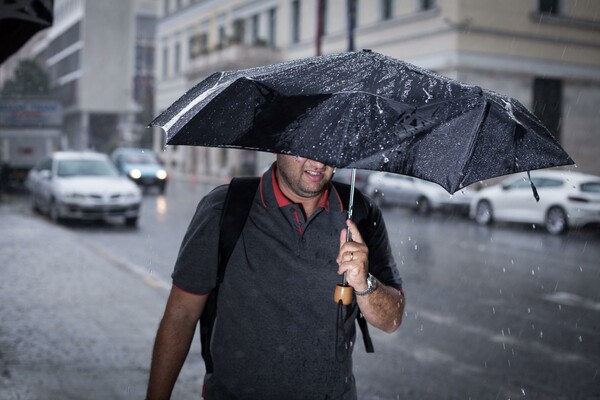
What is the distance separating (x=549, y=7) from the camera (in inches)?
1136

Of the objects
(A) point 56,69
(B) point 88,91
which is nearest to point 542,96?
(B) point 88,91

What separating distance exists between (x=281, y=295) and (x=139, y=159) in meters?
27.8

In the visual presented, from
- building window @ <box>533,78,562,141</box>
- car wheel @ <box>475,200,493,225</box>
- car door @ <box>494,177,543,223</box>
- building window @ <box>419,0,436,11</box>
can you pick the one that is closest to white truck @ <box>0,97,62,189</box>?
building window @ <box>419,0,436,11</box>

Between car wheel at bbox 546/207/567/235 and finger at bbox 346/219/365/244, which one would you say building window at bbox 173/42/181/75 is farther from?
finger at bbox 346/219/365/244

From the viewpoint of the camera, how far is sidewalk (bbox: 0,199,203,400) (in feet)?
16.8

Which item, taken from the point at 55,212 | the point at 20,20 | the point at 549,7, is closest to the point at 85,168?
the point at 55,212

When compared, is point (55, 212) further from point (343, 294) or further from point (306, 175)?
point (343, 294)

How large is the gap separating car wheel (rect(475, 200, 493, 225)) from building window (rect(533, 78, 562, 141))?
33.6ft

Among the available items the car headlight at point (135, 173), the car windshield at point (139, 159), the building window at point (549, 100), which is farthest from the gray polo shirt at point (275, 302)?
the building window at point (549, 100)

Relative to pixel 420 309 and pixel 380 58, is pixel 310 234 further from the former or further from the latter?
pixel 420 309

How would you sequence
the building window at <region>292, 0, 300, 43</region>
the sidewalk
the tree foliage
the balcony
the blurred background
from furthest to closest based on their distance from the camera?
the tree foliage, the balcony, the building window at <region>292, 0, 300, 43</region>, the blurred background, the sidewalk

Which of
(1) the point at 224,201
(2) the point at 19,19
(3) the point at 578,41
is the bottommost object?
(1) the point at 224,201

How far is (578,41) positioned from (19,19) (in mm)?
28277

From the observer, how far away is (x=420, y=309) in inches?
336
